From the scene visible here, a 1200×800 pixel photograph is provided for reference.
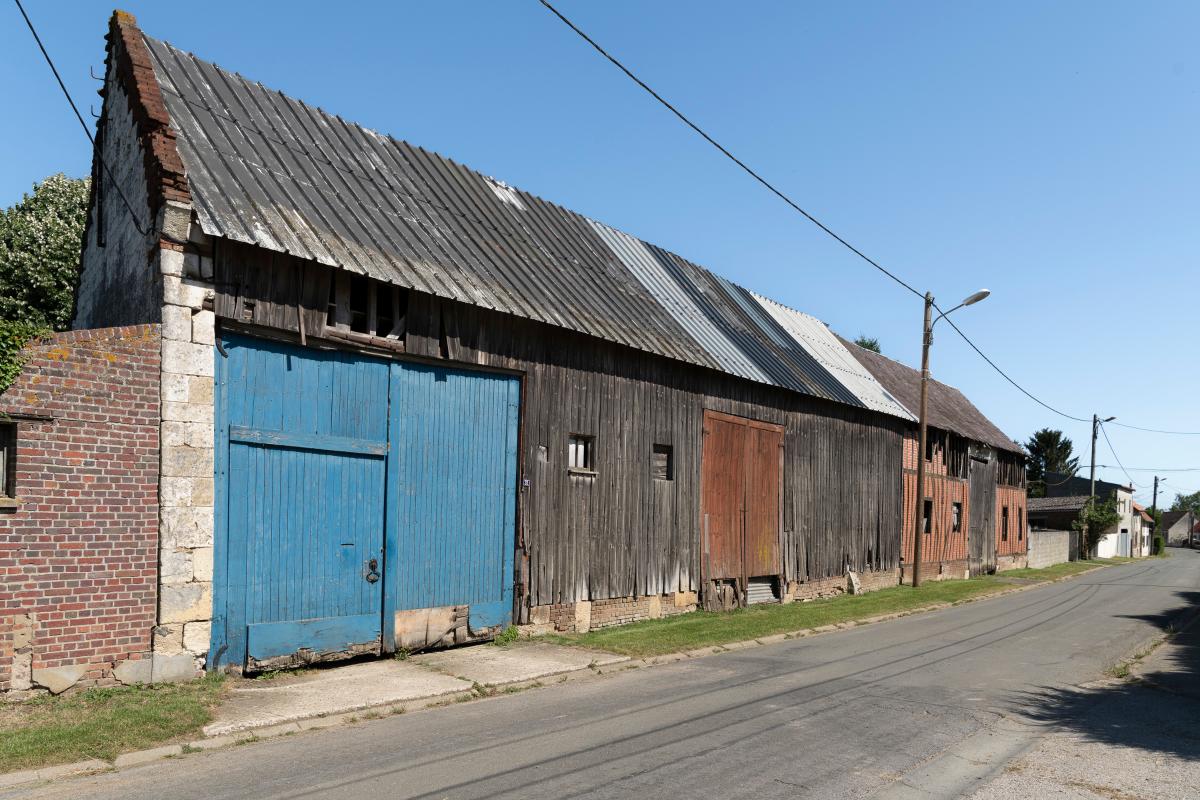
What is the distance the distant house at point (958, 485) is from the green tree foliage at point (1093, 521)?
47.0ft

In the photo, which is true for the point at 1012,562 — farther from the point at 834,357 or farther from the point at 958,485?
the point at 834,357

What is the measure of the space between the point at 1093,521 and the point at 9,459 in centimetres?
5594

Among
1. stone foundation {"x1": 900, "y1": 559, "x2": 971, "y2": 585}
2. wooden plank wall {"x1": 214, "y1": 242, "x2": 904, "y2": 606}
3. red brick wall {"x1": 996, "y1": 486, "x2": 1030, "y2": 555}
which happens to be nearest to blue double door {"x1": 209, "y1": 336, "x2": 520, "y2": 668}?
wooden plank wall {"x1": 214, "y1": 242, "x2": 904, "y2": 606}

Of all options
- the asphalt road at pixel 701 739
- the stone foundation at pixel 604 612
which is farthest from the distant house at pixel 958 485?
the asphalt road at pixel 701 739

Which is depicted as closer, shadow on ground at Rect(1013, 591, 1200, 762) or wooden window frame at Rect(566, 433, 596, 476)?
shadow on ground at Rect(1013, 591, 1200, 762)

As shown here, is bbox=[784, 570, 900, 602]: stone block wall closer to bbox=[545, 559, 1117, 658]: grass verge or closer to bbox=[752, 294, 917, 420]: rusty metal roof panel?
bbox=[545, 559, 1117, 658]: grass verge

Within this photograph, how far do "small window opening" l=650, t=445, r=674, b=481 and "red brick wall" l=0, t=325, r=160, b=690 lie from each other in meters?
8.89

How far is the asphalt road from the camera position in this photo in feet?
19.8

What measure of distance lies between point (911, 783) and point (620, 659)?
19.0 feet

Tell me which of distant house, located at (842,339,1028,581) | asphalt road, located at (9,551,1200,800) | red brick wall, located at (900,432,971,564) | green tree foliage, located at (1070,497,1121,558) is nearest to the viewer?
asphalt road, located at (9,551,1200,800)

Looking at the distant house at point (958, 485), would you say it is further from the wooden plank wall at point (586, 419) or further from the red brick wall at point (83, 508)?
the red brick wall at point (83, 508)

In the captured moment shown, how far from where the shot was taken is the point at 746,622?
51.4 feet

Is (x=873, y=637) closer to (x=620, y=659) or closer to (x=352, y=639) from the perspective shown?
(x=620, y=659)

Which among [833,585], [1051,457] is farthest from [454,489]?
[1051,457]
